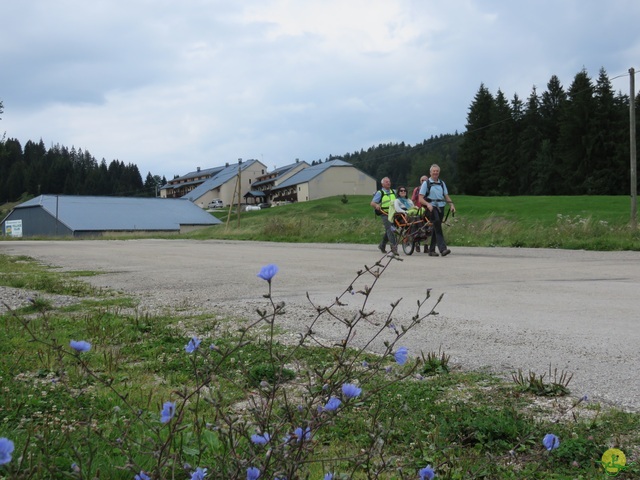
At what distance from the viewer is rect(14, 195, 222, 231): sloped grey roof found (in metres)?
76.5

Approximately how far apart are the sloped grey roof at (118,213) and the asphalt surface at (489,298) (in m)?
65.5

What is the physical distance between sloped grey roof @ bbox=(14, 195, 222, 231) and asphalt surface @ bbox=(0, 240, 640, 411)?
65.5m

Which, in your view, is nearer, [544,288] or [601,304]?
[601,304]

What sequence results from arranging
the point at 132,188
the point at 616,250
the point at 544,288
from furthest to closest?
the point at 132,188 → the point at 616,250 → the point at 544,288

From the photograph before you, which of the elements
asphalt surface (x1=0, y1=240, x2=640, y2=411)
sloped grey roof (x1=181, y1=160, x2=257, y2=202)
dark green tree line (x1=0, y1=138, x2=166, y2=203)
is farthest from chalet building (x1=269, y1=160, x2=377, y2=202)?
asphalt surface (x1=0, y1=240, x2=640, y2=411)

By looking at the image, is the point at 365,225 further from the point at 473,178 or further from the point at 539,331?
the point at 473,178

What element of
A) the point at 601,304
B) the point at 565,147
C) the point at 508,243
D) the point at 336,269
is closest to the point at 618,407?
the point at 601,304

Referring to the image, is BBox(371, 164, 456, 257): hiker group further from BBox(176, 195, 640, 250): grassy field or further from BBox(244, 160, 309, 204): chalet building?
BBox(244, 160, 309, 204): chalet building

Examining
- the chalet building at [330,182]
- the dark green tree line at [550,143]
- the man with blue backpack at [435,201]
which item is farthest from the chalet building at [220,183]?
the man with blue backpack at [435,201]

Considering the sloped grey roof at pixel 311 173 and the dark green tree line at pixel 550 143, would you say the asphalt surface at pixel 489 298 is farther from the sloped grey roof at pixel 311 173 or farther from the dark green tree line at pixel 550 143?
the sloped grey roof at pixel 311 173

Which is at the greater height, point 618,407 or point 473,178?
point 473,178

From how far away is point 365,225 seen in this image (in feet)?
83.3

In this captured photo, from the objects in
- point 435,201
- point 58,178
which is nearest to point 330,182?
point 58,178

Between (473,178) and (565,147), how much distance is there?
14.6 metres
